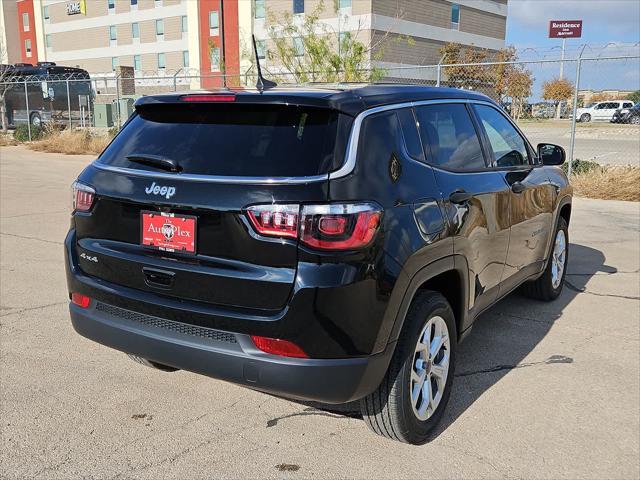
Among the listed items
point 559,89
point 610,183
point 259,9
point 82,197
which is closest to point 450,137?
point 82,197

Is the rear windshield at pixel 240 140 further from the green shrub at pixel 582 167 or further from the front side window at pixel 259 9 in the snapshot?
the front side window at pixel 259 9

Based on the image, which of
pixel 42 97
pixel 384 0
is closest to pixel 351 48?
→ pixel 42 97

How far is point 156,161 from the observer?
3.02m

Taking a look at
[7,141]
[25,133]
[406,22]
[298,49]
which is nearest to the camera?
[298,49]

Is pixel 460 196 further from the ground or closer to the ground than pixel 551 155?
closer to the ground

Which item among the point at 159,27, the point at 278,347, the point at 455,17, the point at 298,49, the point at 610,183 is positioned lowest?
the point at 610,183

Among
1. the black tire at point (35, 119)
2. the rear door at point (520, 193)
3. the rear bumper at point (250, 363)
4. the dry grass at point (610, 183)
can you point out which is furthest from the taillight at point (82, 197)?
the black tire at point (35, 119)

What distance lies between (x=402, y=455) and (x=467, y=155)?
5.97 feet

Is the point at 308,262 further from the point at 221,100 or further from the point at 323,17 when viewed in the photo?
the point at 323,17

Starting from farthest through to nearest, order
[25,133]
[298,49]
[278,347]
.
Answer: [25,133] < [298,49] < [278,347]

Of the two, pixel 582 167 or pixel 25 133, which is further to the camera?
pixel 25 133

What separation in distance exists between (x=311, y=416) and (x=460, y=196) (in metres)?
1.50

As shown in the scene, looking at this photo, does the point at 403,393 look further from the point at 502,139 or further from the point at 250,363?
the point at 502,139

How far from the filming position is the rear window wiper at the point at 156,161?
295 cm
